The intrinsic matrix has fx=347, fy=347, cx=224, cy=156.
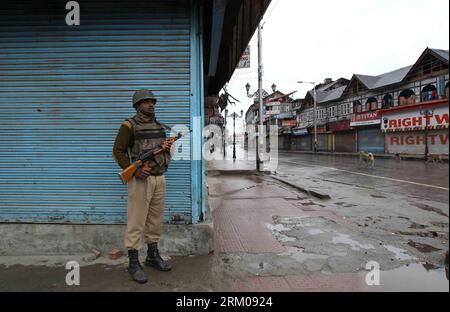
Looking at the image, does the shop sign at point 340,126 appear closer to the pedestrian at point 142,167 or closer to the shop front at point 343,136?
the shop front at point 343,136

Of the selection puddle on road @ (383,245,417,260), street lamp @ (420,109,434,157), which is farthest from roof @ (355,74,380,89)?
puddle on road @ (383,245,417,260)

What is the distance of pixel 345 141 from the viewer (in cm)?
4322

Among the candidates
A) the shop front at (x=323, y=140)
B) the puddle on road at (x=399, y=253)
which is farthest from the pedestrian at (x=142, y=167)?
the shop front at (x=323, y=140)

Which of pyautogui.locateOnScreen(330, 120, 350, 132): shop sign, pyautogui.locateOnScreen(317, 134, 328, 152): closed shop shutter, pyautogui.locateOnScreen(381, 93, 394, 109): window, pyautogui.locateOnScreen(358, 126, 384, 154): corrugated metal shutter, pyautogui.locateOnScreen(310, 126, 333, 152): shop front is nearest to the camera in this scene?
pyautogui.locateOnScreen(381, 93, 394, 109): window

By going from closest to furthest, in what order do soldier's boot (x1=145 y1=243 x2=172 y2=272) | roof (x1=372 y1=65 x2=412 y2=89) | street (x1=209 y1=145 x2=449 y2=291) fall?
soldier's boot (x1=145 y1=243 x2=172 y2=272) → street (x1=209 y1=145 x2=449 y2=291) → roof (x1=372 y1=65 x2=412 y2=89)

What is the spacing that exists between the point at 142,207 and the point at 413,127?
29214 millimetres

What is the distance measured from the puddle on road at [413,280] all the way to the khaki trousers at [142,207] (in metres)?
2.57

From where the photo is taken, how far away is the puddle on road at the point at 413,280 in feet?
12.1

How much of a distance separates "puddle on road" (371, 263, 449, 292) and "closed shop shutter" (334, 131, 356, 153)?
38.9 metres

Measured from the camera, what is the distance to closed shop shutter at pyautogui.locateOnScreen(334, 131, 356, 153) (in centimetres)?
4144

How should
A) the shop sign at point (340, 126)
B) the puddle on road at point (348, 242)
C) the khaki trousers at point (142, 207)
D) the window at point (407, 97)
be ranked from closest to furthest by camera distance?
the khaki trousers at point (142, 207), the puddle on road at point (348, 242), the window at point (407, 97), the shop sign at point (340, 126)

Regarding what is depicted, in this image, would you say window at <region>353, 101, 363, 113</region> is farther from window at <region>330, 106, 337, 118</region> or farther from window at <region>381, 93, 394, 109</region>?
window at <region>330, 106, 337, 118</region>

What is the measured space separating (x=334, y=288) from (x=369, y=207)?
19.1 feet
